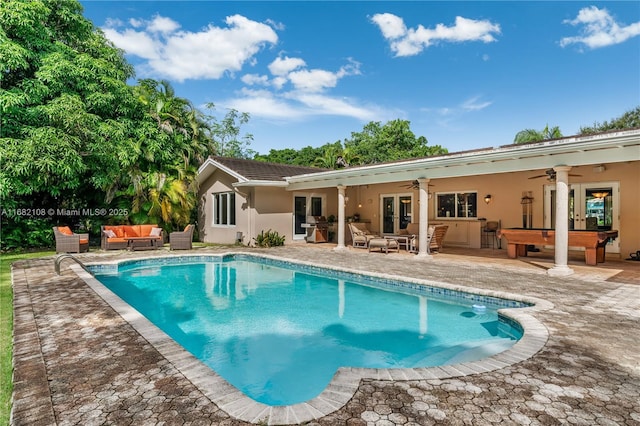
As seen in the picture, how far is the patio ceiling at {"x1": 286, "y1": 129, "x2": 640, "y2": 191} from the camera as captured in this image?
7371 millimetres

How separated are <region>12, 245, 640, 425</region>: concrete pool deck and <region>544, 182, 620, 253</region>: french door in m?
6.71

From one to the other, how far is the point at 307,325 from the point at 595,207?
34.5 ft

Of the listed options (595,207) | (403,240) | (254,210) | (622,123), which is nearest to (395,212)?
(403,240)

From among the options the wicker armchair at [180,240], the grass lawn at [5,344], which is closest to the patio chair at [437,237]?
the wicker armchair at [180,240]

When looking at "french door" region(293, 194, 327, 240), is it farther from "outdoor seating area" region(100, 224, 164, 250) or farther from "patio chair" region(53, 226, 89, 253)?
"patio chair" region(53, 226, 89, 253)

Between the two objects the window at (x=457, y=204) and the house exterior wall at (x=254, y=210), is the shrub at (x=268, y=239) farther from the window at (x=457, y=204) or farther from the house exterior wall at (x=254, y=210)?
the window at (x=457, y=204)

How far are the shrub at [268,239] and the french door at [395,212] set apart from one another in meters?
5.14

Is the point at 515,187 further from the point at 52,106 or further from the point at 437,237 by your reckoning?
the point at 52,106

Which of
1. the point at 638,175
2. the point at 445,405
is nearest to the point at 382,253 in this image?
the point at 638,175

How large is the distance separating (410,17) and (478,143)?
25573 mm

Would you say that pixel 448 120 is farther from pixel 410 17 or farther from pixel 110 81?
pixel 110 81

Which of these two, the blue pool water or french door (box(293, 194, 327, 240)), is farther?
french door (box(293, 194, 327, 240))

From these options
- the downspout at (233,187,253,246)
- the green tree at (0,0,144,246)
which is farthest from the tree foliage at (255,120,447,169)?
the green tree at (0,0,144,246)

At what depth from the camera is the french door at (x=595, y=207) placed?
1078cm
